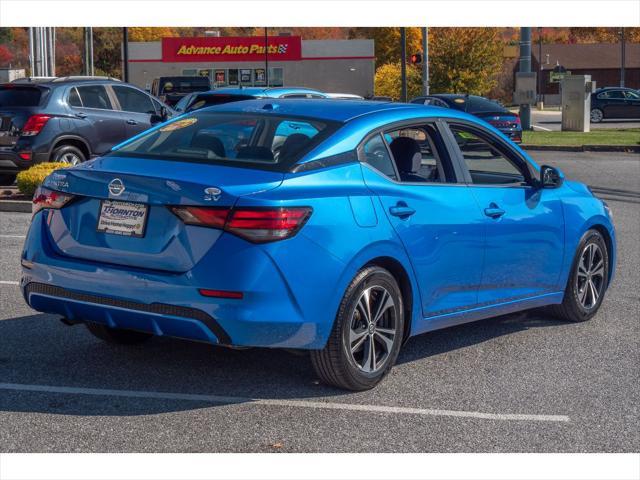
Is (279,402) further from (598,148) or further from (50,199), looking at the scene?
(598,148)

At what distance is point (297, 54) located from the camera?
7338 centimetres

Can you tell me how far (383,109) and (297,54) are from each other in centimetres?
6777

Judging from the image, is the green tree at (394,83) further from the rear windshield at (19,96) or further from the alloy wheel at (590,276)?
the alloy wheel at (590,276)

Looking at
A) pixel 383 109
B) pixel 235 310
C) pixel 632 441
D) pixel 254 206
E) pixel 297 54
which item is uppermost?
pixel 297 54

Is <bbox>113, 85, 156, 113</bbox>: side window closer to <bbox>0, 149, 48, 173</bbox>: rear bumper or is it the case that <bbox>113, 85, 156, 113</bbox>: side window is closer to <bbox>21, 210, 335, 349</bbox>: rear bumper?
<bbox>0, 149, 48, 173</bbox>: rear bumper

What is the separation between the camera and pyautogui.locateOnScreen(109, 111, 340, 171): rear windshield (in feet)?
19.6

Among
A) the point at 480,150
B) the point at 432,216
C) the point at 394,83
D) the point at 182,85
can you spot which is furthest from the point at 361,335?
the point at 394,83

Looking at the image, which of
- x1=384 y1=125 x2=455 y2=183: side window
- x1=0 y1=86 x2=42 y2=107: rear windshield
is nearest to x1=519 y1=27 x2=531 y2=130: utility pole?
x1=0 y1=86 x2=42 y2=107: rear windshield

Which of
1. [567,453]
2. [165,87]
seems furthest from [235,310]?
[165,87]

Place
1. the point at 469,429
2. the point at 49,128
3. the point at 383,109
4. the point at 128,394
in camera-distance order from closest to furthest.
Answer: the point at 469,429 < the point at 128,394 < the point at 383,109 < the point at 49,128

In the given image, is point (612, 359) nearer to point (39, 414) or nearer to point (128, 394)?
point (128, 394)

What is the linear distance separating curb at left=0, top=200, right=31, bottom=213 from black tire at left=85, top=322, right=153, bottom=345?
26.3 feet

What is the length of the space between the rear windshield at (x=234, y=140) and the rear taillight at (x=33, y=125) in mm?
9368

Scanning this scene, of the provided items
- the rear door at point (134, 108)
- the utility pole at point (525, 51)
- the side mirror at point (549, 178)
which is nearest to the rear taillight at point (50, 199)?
the side mirror at point (549, 178)
